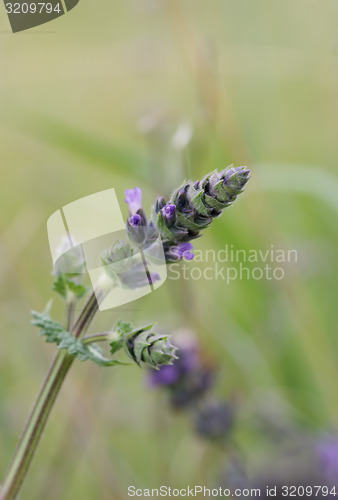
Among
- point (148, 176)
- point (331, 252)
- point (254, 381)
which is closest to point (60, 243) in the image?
point (148, 176)

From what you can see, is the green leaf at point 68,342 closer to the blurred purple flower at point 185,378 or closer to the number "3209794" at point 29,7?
the blurred purple flower at point 185,378

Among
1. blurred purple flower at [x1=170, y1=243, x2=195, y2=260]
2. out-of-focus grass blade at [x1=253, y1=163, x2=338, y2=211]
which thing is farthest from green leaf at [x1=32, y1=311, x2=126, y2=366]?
out-of-focus grass blade at [x1=253, y1=163, x2=338, y2=211]

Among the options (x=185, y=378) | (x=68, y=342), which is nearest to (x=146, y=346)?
(x=68, y=342)

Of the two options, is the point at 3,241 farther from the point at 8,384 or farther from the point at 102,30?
the point at 102,30

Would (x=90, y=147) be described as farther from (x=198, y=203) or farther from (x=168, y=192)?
(x=198, y=203)

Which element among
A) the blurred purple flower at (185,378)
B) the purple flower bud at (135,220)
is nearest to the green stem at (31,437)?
the purple flower bud at (135,220)
